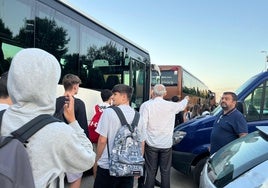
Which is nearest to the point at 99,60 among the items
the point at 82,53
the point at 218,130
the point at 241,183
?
the point at 82,53

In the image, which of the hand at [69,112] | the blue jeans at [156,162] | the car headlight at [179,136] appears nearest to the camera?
the hand at [69,112]

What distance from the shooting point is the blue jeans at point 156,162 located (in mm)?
5910

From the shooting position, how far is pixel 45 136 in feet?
5.62

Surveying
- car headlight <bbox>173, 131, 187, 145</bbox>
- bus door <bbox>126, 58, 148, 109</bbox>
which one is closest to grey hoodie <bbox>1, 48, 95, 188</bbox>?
car headlight <bbox>173, 131, 187, 145</bbox>

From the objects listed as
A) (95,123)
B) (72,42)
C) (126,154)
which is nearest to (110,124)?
(126,154)

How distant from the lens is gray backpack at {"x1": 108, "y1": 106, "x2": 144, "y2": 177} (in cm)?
390

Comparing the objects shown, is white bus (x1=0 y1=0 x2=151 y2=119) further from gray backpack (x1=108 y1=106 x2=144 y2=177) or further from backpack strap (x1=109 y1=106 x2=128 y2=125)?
gray backpack (x1=108 y1=106 x2=144 y2=177)

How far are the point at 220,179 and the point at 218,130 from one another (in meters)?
2.34

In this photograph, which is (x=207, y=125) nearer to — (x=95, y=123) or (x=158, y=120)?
(x=158, y=120)

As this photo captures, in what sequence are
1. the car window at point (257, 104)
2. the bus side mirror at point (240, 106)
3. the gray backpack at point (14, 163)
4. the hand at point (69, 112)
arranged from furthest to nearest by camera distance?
the car window at point (257, 104), the bus side mirror at point (240, 106), the hand at point (69, 112), the gray backpack at point (14, 163)

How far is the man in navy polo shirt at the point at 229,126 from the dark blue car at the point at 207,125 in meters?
1.25

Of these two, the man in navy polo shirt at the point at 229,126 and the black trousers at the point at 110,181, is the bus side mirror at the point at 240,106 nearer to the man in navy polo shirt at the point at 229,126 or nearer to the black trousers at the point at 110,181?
the man in navy polo shirt at the point at 229,126

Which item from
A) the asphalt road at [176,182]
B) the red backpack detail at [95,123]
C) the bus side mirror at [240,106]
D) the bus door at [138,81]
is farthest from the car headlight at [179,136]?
the bus door at [138,81]

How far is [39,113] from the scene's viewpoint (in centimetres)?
181
